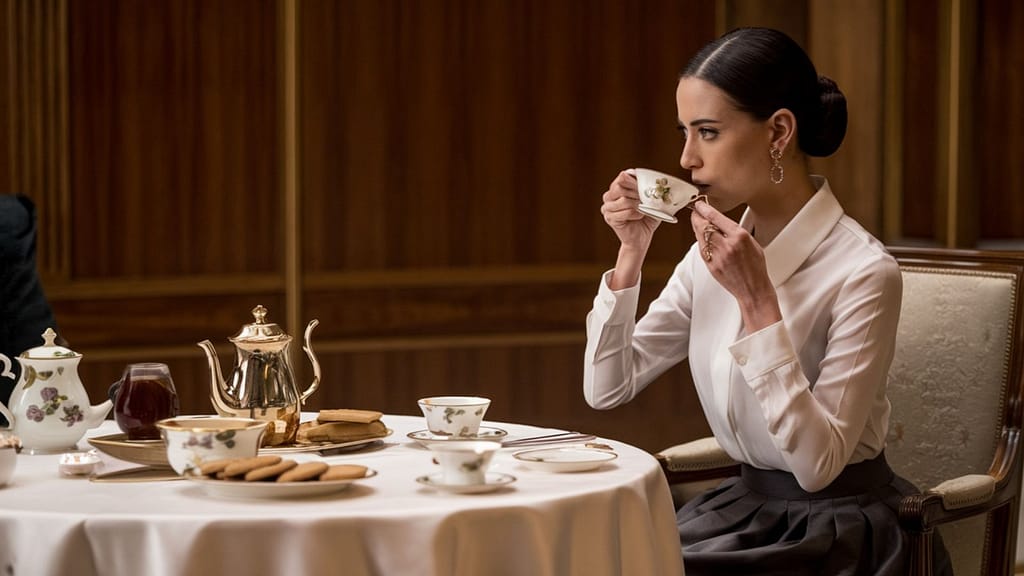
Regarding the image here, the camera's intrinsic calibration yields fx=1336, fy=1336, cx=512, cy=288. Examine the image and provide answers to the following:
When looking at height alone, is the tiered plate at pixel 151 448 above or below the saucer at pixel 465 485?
above

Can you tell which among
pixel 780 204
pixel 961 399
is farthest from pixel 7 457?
pixel 961 399

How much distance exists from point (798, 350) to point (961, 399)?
50cm

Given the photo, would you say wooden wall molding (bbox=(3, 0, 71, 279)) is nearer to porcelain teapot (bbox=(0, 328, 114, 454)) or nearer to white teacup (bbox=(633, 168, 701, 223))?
porcelain teapot (bbox=(0, 328, 114, 454))

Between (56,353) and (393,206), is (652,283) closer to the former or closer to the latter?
(393,206)

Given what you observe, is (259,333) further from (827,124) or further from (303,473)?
(827,124)

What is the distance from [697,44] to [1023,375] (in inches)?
101

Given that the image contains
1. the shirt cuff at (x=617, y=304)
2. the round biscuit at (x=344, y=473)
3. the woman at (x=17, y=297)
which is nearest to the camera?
the round biscuit at (x=344, y=473)

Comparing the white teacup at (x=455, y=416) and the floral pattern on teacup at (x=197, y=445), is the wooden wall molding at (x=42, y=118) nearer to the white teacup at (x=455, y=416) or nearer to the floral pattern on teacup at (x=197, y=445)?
the white teacup at (x=455, y=416)

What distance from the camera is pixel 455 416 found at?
1948mm

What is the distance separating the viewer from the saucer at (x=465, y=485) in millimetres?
1600

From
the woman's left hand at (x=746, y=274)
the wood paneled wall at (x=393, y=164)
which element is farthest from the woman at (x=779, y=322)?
the wood paneled wall at (x=393, y=164)

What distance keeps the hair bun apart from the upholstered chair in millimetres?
485

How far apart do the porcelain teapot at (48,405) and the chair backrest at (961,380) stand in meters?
1.49

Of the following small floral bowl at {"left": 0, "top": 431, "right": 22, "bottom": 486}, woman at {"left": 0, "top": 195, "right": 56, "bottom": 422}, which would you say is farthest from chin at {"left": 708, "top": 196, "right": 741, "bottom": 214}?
woman at {"left": 0, "top": 195, "right": 56, "bottom": 422}
